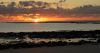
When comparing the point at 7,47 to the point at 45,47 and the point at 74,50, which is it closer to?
the point at 45,47

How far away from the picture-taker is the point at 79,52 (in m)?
34.2

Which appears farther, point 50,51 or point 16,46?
point 16,46

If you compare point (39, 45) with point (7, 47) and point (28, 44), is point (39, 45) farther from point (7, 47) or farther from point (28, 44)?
point (7, 47)

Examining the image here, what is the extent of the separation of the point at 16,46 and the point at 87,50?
24.6ft

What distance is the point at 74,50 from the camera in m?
35.7

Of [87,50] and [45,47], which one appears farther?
[45,47]

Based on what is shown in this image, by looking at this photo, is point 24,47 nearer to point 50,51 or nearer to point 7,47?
point 7,47

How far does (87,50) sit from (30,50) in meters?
5.30

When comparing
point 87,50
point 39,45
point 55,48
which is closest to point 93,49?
point 87,50

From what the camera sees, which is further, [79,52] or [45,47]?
[45,47]

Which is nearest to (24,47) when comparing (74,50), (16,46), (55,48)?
(16,46)

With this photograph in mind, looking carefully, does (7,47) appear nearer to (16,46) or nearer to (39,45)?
(16,46)

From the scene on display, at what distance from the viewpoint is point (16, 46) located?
1522 inches

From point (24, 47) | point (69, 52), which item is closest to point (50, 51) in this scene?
point (69, 52)
